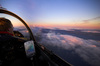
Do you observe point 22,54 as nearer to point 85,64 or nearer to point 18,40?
point 18,40

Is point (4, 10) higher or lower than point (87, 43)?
higher

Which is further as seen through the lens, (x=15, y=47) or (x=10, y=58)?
(x=15, y=47)

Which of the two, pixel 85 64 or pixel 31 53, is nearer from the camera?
pixel 31 53

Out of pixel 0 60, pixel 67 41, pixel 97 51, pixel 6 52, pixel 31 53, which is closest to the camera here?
pixel 31 53

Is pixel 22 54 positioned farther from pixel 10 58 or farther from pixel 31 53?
pixel 31 53

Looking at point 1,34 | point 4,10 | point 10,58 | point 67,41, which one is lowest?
point 67,41

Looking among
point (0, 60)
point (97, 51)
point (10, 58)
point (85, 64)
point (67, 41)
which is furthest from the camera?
point (67, 41)

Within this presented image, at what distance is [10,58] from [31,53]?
90 centimetres

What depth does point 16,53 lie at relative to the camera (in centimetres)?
164

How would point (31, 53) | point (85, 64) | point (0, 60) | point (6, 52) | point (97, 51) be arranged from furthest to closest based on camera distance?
point (97, 51) → point (85, 64) → point (6, 52) → point (0, 60) → point (31, 53)

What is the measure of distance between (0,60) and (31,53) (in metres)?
0.87

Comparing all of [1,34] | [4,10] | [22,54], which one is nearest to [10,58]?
[22,54]

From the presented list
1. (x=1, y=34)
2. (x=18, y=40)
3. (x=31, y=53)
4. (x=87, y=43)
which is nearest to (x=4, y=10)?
(x=1, y=34)

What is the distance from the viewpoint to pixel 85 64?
67500 millimetres
